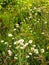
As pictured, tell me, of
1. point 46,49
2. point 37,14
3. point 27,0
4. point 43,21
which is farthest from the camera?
point 27,0

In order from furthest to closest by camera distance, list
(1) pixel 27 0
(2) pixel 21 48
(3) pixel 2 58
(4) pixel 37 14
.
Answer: (1) pixel 27 0 < (4) pixel 37 14 < (3) pixel 2 58 < (2) pixel 21 48

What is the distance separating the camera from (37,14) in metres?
4.65

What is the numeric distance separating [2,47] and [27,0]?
1757 millimetres

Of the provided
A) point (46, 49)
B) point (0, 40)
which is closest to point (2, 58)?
point (0, 40)

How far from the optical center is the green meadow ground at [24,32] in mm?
3197

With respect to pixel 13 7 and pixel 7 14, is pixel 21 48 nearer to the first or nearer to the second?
pixel 7 14

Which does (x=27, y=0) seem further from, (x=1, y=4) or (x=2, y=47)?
(x=2, y=47)

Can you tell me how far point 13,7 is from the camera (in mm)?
4859

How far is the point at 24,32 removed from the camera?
12.5 ft

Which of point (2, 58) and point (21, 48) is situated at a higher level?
point (21, 48)

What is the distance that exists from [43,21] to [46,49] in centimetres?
86

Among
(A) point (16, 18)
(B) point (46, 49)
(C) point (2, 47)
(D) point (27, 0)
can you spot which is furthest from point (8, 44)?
(D) point (27, 0)

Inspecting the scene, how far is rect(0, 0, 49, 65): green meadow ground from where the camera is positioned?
10.5 ft

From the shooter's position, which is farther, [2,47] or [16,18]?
[16,18]
